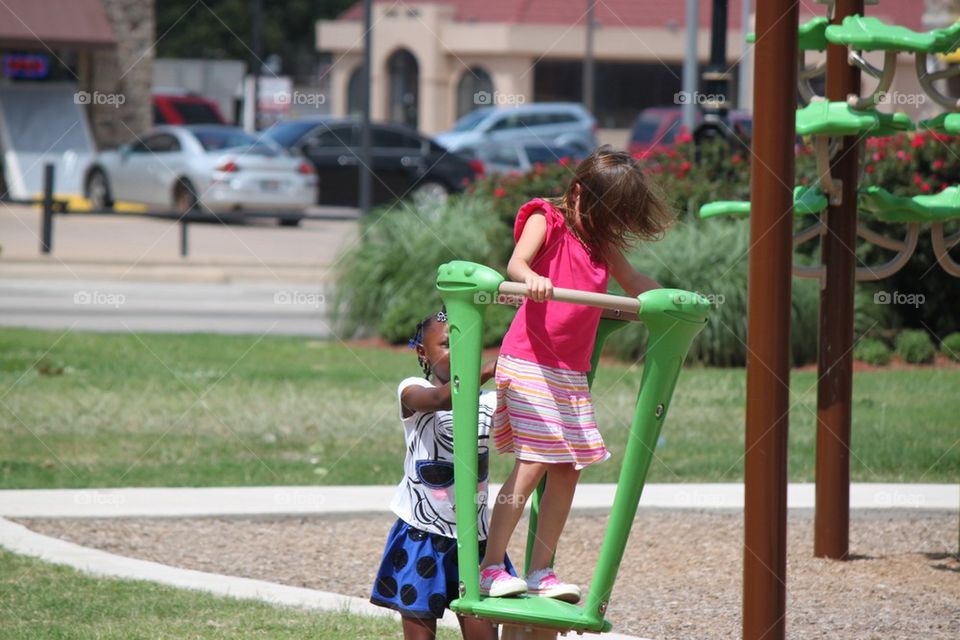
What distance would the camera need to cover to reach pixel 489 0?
Result: 168 ft

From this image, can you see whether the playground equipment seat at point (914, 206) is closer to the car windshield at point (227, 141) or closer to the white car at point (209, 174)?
the white car at point (209, 174)

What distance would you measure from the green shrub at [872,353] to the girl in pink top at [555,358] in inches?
343

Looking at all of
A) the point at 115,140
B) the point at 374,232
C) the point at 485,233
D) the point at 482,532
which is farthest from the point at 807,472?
the point at 115,140

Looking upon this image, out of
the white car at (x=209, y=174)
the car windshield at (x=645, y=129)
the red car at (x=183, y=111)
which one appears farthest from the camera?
the red car at (x=183, y=111)

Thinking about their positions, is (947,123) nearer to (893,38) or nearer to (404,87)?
(893,38)

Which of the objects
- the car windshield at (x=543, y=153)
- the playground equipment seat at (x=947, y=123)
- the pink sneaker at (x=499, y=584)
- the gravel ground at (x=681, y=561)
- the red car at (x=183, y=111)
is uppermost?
the red car at (x=183, y=111)

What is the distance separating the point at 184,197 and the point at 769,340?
22071 millimetres

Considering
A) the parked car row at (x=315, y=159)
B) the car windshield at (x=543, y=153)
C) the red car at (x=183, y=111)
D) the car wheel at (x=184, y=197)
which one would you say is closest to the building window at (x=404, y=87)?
the red car at (x=183, y=111)

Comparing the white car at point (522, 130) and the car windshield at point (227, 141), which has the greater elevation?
the white car at point (522, 130)

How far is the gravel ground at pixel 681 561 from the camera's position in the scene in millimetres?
5223

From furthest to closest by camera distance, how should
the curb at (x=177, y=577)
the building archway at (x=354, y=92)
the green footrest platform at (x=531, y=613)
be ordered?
the building archway at (x=354, y=92), the curb at (x=177, y=577), the green footrest platform at (x=531, y=613)

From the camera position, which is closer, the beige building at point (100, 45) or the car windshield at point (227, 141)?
the car windshield at point (227, 141)

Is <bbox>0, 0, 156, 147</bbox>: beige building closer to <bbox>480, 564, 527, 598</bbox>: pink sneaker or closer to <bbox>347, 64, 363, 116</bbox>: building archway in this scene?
<bbox>347, 64, 363, 116</bbox>: building archway

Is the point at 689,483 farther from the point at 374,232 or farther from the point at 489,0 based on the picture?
the point at 489,0
